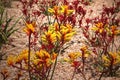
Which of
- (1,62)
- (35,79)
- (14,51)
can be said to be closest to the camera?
(35,79)

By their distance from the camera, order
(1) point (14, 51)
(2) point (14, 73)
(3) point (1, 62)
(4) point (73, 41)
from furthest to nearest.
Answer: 1. (4) point (73, 41)
2. (1) point (14, 51)
3. (3) point (1, 62)
4. (2) point (14, 73)

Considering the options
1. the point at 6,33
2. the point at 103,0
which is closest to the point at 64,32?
the point at 6,33

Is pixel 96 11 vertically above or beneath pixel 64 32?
beneath

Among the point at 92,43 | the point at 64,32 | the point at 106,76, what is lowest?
the point at 106,76

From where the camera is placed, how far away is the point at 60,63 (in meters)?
3.38

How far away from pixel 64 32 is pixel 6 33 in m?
2.15

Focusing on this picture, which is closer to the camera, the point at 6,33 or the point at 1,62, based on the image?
the point at 1,62

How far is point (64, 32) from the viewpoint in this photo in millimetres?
1935

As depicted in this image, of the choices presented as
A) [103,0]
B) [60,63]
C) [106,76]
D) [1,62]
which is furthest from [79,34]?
[103,0]

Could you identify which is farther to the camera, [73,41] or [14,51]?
[73,41]

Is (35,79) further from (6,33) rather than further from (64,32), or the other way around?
(6,33)

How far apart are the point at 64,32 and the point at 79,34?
2501 mm

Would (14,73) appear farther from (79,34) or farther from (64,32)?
(79,34)

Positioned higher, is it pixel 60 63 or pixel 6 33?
pixel 6 33
